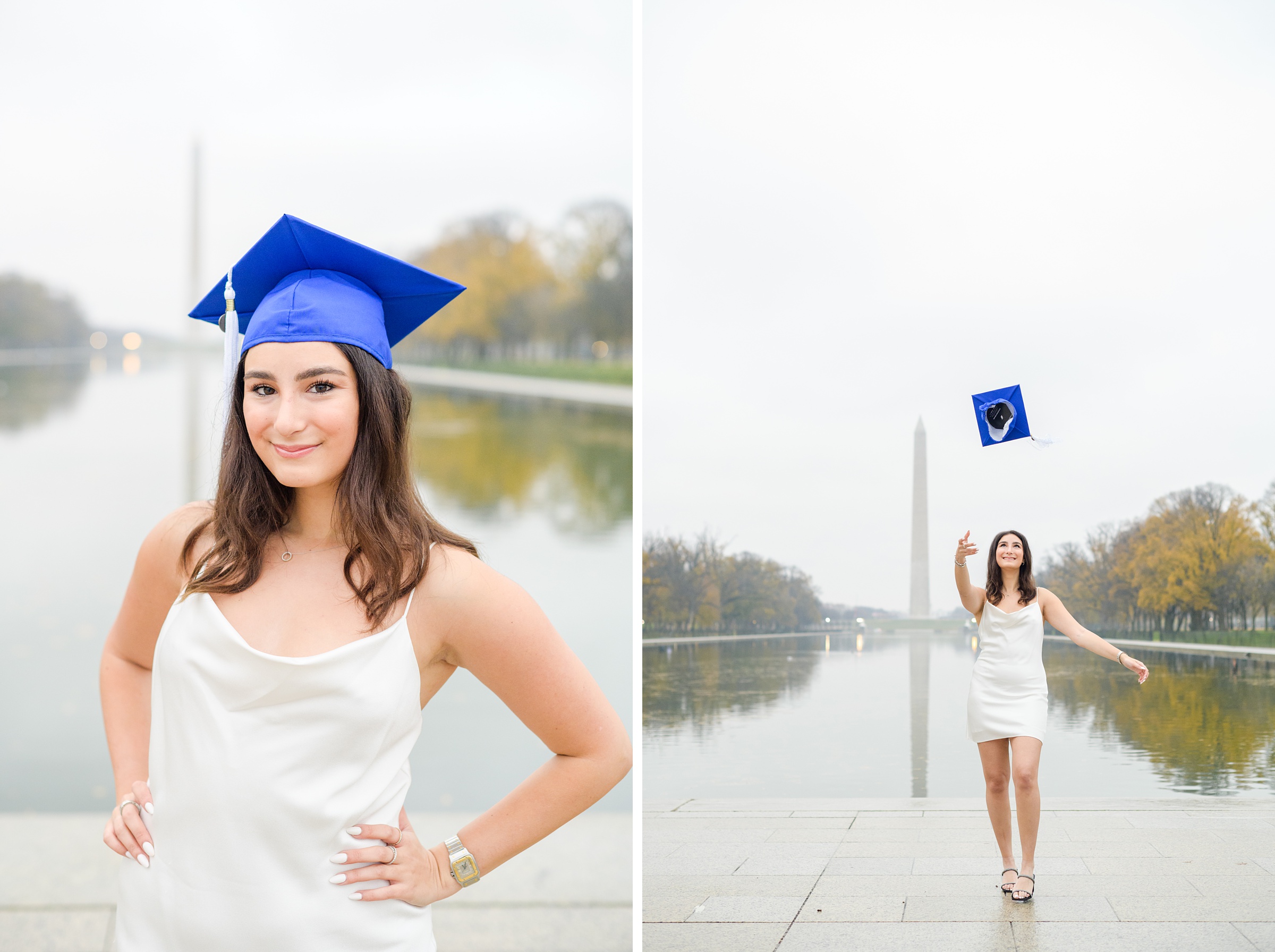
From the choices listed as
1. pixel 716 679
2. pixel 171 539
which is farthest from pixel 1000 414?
pixel 716 679

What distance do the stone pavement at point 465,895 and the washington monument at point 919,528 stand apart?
1.75 meters

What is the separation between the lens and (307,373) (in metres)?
1.15

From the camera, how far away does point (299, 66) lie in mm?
4402

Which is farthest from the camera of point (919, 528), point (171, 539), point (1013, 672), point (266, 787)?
point (919, 528)

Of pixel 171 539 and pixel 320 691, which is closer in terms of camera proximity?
pixel 320 691

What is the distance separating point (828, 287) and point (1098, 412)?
1415 mm

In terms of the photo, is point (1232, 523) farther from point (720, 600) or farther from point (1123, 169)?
point (720, 600)

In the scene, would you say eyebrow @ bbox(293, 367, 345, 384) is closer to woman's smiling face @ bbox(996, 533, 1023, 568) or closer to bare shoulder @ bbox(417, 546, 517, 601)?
bare shoulder @ bbox(417, 546, 517, 601)

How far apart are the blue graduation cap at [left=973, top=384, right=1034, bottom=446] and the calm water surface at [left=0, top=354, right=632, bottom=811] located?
69.7 inches

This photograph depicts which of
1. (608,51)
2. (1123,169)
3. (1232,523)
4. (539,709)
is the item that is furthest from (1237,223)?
(539,709)

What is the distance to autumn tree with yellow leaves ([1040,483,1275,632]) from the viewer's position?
4555mm

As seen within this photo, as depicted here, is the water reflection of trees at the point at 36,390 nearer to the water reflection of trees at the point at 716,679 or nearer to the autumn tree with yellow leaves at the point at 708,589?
the autumn tree with yellow leaves at the point at 708,589

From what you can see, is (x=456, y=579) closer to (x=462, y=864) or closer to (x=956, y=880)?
(x=462, y=864)

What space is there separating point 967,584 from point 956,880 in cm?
120
